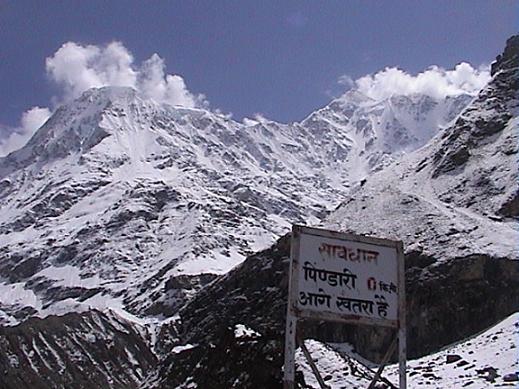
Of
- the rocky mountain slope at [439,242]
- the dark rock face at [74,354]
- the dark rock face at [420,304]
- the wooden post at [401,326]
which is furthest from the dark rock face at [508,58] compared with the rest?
the wooden post at [401,326]

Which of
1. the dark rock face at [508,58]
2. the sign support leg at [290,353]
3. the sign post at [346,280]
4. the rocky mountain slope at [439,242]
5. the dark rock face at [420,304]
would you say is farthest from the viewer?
the dark rock face at [508,58]

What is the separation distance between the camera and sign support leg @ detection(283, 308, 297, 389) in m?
13.6

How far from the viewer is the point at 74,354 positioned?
12094cm

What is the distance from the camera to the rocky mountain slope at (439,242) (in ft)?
215

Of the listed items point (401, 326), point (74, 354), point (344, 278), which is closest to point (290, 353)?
point (344, 278)

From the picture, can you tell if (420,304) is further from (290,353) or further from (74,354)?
(74,354)

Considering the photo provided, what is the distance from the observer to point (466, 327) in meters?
64.6

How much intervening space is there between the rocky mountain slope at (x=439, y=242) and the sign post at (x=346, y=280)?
28341 millimetres

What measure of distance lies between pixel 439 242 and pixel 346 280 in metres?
59.0

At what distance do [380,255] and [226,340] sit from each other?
15.0m

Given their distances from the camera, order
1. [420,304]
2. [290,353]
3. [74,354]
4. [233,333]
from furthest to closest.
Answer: [74,354] → [420,304] → [233,333] → [290,353]

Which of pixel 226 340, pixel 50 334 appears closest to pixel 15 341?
pixel 50 334

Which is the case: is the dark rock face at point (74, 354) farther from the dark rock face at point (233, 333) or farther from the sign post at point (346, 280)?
the sign post at point (346, 280)

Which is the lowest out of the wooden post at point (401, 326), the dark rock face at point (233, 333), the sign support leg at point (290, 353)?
the sign support leg at point (290, 353)
